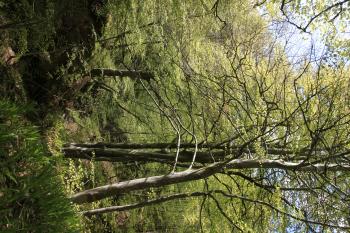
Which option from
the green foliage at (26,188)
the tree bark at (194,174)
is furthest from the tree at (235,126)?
the green foliage at (26,188)

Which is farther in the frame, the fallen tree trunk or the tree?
the fallen tree trunk

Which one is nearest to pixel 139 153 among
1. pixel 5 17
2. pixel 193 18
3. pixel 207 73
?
pixel 207 73

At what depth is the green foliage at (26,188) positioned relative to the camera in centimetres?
151

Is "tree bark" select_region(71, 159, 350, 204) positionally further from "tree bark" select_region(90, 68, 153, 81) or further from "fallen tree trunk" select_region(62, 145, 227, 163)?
"tree bark" select_region(90, 68, 153, 81)

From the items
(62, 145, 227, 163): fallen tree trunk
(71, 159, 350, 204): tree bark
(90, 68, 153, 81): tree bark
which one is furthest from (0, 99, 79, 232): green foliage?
(90, 68, 153, 81): tree bark

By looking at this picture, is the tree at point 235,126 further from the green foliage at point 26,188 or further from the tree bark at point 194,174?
the green foliage at point 26,188

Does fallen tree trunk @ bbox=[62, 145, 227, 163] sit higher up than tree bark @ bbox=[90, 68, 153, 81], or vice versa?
tree bark @ bbox=[90, 68, 153, 81]

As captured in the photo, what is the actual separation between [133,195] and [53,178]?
291cm

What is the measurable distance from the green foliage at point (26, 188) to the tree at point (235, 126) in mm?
1081

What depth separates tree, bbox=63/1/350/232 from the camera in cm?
286

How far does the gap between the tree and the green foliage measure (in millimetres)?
1081

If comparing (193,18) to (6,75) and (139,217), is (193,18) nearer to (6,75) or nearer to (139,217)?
(6,75)

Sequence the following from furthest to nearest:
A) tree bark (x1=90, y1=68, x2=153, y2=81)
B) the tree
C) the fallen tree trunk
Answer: tree bark (x1=90, y1=68, x2=153, y2=81) < the fallen tree trunk < the tree

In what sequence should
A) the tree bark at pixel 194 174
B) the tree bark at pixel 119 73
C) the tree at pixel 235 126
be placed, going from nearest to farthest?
the tree bark at pixel 194 174 < the tree at pixel 235 126 < the tree bark at pixel 119 73
